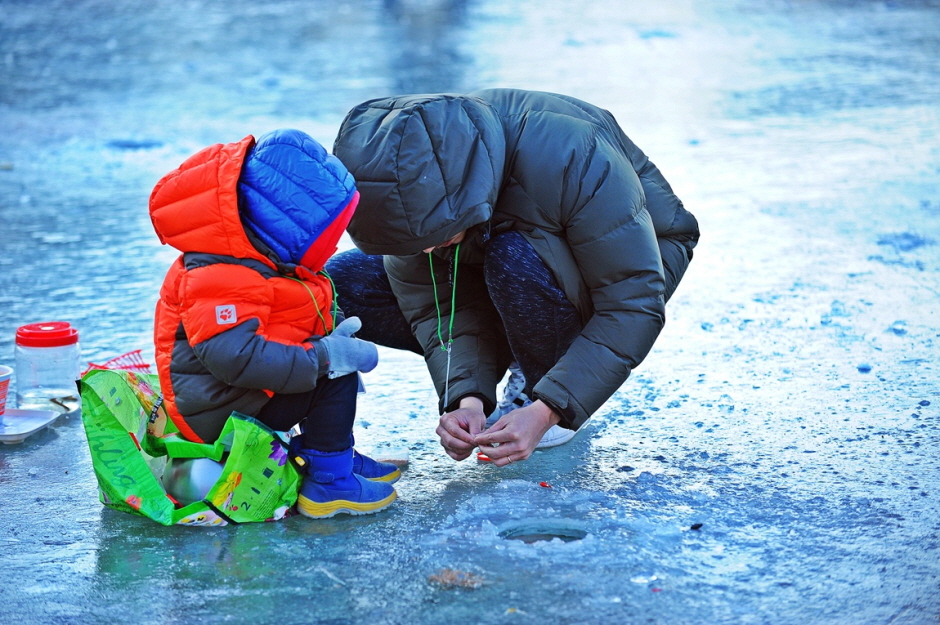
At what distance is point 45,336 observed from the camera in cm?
276

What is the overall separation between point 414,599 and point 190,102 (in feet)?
20.6

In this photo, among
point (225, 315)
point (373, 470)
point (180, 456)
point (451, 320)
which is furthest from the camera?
point (451, 320)

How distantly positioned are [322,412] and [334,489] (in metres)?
0.17

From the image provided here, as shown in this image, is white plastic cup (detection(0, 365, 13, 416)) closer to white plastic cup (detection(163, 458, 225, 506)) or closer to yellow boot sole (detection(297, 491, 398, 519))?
white plastic cup (detection(163, 458, 225, 506))

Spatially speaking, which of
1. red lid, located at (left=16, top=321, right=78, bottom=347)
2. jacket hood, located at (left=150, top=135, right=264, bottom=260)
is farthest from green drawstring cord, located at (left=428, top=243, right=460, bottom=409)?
red lid, located at (left=16, top=321, right=78, bottom=347)

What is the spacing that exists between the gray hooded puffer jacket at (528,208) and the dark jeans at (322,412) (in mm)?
311

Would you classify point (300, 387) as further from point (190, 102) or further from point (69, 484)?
point (190, 102)

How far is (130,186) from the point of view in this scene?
5383 millimetres

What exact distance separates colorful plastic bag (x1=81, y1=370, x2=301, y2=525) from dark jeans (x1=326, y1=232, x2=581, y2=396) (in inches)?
23.2

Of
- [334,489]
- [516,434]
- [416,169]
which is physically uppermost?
[416,169]

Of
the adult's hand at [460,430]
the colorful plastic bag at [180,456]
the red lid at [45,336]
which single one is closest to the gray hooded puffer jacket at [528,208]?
the adult's hand at [460,430]

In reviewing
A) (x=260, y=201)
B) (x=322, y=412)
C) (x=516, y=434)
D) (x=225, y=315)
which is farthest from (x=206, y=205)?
(x=516, y=434)

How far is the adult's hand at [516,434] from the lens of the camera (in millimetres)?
2160

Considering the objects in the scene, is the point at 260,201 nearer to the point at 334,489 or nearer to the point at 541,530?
the point at 334,489
